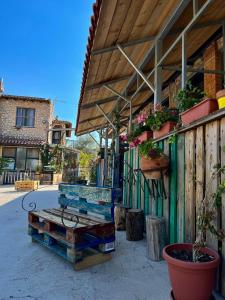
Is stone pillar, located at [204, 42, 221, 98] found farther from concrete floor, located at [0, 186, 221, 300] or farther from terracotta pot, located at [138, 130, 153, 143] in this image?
concrete floor, located at [0, 186, 221, 300]

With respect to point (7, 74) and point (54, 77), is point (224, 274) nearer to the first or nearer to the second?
point (7, 74)

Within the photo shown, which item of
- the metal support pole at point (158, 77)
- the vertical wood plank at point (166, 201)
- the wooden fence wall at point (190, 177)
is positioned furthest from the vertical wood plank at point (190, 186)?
the metal support pole at point (158, 77)

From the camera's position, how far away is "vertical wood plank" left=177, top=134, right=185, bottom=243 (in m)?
2.89

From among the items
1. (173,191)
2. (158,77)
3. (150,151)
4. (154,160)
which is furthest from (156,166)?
(158,77)

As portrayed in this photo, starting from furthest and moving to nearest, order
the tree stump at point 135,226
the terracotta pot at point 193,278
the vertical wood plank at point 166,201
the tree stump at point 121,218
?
the tree stump at point 121,218
the tree stump at point 135,226
the vertical wood plank at point 166,201
the terracotta pot at point 193,278

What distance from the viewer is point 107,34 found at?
3863mm

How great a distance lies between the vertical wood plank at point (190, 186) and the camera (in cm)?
265

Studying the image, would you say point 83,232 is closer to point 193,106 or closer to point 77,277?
point 77,277

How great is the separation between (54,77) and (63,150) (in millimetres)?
11165

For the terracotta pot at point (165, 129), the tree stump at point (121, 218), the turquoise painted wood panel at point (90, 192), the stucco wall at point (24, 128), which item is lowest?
the tree stump at point (121, 218)

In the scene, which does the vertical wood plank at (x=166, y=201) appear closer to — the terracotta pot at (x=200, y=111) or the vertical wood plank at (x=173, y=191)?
the vertical wood plank at (x=173, y=191)

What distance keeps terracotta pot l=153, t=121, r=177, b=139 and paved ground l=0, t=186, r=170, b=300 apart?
1668mm

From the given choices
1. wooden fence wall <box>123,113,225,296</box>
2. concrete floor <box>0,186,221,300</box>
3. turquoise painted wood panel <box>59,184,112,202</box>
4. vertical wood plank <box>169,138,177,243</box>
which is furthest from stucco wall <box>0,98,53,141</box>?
vertical wood plank <box>169,138,177,243</box>

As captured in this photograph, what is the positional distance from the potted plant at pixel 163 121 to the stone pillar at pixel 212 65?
1.91 m
